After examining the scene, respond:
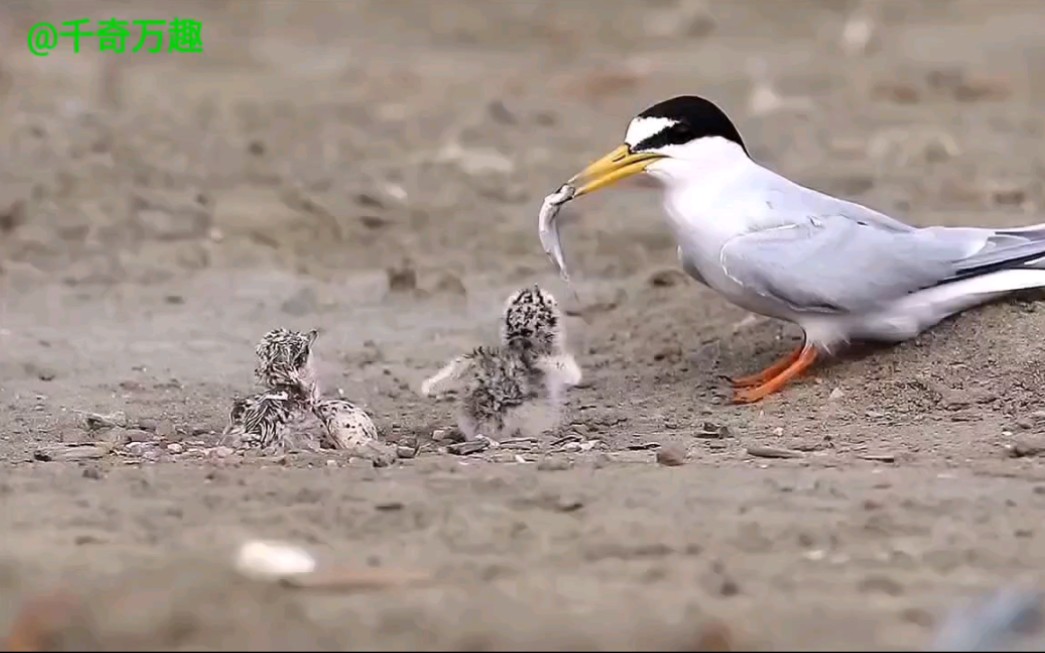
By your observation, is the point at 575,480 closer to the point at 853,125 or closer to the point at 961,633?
the point at 961,633

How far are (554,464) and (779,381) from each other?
4.76 feet

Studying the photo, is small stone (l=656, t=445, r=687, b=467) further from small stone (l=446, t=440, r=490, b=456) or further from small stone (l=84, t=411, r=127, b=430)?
small stone (l=84, t=411, r=127, b=430)

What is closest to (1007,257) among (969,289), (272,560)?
(969,289)

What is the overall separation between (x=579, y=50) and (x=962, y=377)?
9.65 metres

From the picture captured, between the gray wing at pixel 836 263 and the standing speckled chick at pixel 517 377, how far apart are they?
0.61 m

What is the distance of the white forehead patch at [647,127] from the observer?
19.8ft

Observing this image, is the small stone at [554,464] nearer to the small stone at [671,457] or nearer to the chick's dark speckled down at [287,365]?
the small stone at [671,457]

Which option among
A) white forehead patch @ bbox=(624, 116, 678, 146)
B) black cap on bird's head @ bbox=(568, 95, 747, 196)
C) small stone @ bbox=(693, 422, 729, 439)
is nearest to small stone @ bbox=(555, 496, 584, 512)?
small stone @ bbox=(693, 422, 729, 439)

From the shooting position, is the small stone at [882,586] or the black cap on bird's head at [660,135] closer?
the small stone at [882,586]

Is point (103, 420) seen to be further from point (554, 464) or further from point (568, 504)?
point (568, 504)

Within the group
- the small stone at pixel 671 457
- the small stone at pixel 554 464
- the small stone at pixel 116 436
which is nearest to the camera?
the small stone at pixel 554 464

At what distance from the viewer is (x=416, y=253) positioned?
8.67 metres

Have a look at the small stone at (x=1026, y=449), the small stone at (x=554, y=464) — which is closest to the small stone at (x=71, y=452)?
the small stone at (x=554, y=464)
